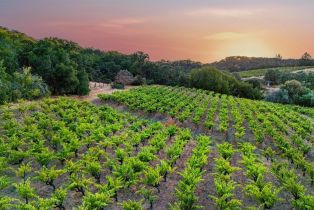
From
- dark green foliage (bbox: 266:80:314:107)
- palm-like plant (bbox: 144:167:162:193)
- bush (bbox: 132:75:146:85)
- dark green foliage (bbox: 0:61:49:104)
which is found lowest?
dark green foliage (bbox: 266:80:314:107)

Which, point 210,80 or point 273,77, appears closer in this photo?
point 210,80

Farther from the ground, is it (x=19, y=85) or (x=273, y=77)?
(x=19, y=85)

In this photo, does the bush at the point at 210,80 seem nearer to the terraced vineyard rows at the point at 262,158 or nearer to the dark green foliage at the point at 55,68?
the dark green foliage at the point at 55,68

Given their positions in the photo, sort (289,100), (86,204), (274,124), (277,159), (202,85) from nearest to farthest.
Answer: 1. (86,204)
2. (277,159)
3. (274,124)
4. (289,100)
5. (202,85)

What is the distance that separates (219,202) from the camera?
14.7 metres

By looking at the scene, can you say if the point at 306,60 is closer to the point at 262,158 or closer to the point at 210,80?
the point at 210,80

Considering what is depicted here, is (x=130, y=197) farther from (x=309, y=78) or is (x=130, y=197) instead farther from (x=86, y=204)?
(x=309, y=78)

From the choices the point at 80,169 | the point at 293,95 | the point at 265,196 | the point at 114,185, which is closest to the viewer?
the point at 265,196

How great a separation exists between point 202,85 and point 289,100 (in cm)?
2080

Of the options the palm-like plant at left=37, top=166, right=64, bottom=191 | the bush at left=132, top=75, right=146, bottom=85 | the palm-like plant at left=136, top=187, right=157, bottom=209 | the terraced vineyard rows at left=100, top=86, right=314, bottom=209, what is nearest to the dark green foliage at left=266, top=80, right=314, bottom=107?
the bush at left=132, top=75, right=146, bottom=85

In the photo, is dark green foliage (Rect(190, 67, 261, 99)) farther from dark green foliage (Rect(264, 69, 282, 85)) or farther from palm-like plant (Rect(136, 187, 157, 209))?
palm-like plant (Rect(136, 187, 157, 209))

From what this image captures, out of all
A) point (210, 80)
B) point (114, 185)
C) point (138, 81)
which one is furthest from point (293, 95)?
point (114, 185)

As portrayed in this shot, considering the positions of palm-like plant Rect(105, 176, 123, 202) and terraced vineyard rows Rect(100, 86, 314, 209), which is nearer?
palm-like plant Rect(105, 176, 123, 202)

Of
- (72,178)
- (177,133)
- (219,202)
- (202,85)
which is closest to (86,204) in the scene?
(72,178)
